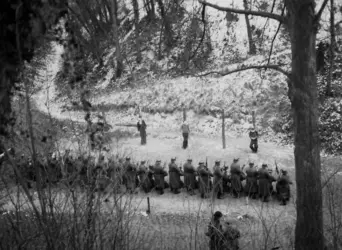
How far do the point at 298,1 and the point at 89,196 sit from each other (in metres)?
4.26

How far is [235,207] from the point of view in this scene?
9.27m

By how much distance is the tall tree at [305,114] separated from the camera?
542 cm

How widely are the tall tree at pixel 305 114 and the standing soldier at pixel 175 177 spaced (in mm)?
5221

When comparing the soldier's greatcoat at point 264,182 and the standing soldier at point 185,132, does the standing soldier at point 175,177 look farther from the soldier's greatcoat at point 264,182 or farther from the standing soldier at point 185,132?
the standing soldier at point 185,132

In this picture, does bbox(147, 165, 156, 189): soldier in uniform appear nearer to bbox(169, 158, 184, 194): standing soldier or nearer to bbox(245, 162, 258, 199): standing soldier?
bbox(169, 158, 184, 194): standing soldier

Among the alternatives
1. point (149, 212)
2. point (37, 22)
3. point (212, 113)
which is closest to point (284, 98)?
point (212, 113)

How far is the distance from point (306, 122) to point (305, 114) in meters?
0.13

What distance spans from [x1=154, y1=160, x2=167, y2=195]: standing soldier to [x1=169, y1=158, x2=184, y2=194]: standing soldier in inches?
9.2

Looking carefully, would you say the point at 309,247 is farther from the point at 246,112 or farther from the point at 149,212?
the point at 246,112

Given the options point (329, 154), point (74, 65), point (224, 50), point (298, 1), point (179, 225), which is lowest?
point (179, 225)

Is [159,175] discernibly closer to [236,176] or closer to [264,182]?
[236,176]

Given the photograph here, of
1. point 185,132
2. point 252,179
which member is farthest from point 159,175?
point 185,132

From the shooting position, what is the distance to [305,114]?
18.1 ft

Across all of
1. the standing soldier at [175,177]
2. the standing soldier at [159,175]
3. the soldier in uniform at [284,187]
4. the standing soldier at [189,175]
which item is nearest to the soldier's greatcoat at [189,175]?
the standing soldier at [189,175]
